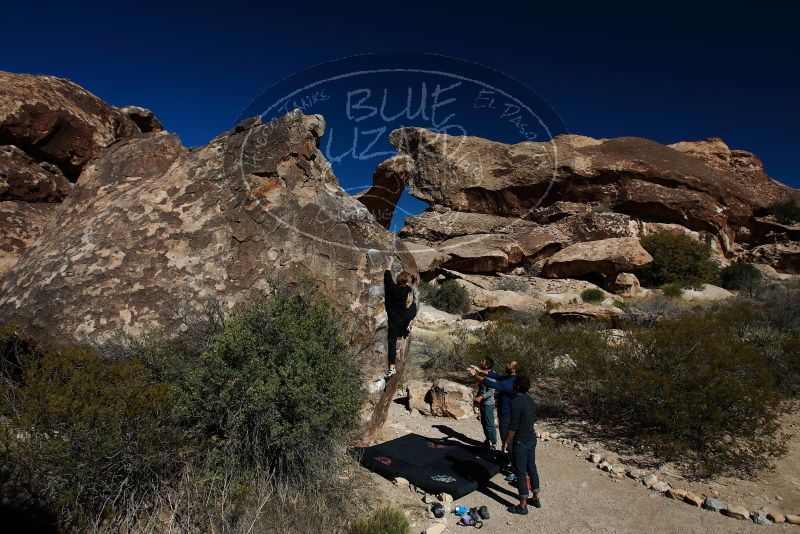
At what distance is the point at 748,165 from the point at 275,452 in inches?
1390

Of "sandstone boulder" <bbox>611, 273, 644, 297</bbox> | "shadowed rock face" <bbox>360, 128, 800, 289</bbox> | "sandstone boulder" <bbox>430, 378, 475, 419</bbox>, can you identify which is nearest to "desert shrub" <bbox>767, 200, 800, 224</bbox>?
"shadowed rock face" <bbox>360, 128, 800, 289</bbox>

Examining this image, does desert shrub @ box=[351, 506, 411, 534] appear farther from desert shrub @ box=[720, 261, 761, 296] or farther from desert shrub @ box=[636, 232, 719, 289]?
desert shrub @ box=[720, 261, 761, 296]

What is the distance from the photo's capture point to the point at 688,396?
515cm

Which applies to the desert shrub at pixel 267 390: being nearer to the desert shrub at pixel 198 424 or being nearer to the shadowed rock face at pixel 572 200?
the desert shrub at pixel 198 424

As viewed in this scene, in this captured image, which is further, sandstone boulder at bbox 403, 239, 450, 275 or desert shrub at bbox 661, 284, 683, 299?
sandstone boulder at bbox 403, 239, 450, 275

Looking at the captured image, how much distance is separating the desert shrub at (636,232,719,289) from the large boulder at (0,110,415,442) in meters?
20.2

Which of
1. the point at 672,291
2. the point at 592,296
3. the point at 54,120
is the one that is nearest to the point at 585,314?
the point at 592,296

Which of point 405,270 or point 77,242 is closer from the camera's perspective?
point 77,242

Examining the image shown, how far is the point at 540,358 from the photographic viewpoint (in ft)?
25.6

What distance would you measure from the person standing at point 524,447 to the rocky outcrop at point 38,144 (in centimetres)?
485

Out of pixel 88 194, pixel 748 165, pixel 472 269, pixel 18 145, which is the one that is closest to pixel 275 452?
pixel 88 194

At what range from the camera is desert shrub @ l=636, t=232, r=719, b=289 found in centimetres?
2111

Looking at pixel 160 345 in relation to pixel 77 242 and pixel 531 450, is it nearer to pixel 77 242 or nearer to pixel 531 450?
pixel 77 242

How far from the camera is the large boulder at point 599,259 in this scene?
66.2ft
